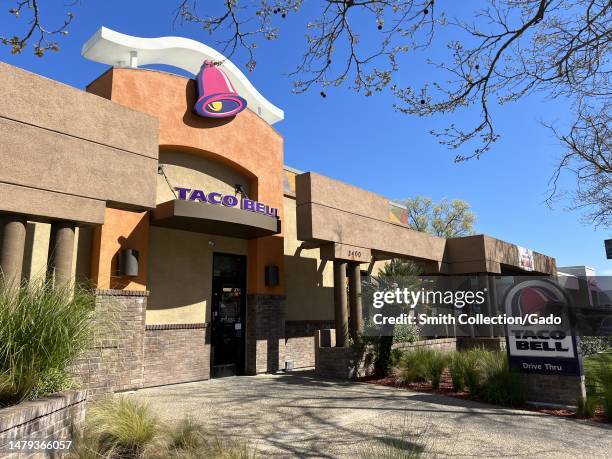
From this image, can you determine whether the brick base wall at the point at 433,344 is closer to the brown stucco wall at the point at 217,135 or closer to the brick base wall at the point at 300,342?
the brick base wall at the point at 300,342

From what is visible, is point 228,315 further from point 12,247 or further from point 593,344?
point 593,344

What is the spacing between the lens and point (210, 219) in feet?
34.8

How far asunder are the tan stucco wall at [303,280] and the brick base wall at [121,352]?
17.9 feet

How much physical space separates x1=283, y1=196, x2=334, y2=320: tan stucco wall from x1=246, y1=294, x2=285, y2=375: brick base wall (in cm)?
93

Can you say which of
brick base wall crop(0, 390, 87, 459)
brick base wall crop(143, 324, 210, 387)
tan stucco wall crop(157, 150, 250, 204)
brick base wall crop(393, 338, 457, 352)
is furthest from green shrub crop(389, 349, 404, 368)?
brick base wall crop(0, 390, 87, 459)

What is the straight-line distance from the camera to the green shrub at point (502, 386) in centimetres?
880

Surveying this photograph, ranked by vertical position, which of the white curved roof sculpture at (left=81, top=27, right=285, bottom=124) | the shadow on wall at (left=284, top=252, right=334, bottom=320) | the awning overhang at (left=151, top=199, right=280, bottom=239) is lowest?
the shadow on wall at (left=284, top=252, right=334, bottom=320)

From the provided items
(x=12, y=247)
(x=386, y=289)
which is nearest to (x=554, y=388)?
(x=386, y=289)

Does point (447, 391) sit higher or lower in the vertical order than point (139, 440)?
lower

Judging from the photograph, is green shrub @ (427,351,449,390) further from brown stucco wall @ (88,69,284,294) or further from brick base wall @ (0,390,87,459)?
brick base wall @ (0,390,87,459)

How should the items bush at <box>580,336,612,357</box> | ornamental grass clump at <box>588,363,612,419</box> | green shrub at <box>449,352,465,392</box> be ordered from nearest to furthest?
ornamental grass clump at <box>588,363,612,419</box> → green shrub at <box>449,352,465,392</box> → bush at <box>580,336,612,357</box>

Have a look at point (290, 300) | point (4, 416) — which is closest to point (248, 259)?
point (290, 300)

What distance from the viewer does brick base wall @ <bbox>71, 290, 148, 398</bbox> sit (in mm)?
8805

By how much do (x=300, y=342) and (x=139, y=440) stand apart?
31.2 ft
